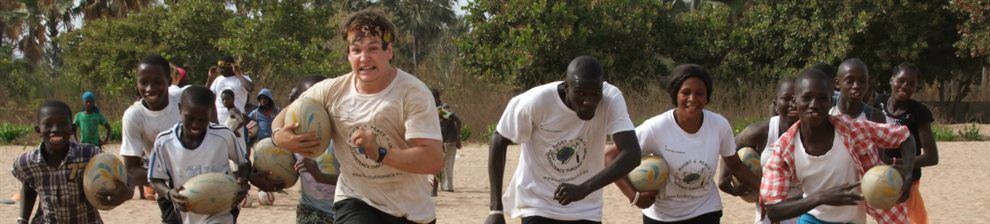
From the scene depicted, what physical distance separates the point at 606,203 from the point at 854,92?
6.62 metres

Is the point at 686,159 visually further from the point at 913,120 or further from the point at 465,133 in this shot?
the point at 465,133

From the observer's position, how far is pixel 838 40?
2938cm

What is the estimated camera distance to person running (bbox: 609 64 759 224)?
6355 millimetres

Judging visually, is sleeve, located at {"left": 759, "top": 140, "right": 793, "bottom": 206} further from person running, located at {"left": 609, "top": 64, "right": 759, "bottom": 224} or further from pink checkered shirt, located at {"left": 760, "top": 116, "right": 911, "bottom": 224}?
person running, located at {"left": 609, "top": 64, "right": 759, "bottom": 224}

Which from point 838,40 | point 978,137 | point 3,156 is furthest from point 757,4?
point 3,156

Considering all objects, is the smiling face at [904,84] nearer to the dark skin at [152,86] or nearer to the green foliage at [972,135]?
the dark skin at [152,86]

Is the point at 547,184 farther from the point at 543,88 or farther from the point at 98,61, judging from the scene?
the point at 98,61

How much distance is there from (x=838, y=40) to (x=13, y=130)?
1832 centimetres

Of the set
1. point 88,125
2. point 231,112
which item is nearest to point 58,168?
point 231,112

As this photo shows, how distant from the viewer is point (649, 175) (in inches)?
243

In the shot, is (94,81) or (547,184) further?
(94,81)

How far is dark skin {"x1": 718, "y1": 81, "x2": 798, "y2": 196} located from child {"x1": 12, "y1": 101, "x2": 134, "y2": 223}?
3433 mm

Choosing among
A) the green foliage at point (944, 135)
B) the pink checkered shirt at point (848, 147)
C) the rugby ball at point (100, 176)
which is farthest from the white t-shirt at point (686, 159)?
the green foliage at point (944, 135)

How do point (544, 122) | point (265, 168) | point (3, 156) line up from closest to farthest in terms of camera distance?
point (544, 122) → point (265, 168) → point (3, 156)
